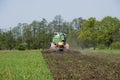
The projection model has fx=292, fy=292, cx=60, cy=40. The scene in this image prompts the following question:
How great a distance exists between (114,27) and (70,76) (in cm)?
4392

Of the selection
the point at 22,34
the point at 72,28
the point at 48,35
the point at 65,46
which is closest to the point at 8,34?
the point at 22,34

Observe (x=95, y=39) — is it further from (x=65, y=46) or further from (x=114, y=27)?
(x=65, y=46)

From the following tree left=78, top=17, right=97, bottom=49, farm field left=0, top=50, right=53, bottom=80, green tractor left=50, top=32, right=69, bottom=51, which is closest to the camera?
farm field left=0, top=50, right=53, bottom=80

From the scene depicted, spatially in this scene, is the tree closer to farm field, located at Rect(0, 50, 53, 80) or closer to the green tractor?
the green tractor

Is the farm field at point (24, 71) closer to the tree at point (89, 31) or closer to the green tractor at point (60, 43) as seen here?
the green tractor at point (60, 43)

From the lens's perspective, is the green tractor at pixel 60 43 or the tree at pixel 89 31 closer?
the green tractor at pixel 60 43

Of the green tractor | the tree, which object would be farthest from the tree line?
the green tractor

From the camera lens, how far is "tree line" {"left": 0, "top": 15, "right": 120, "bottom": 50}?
173 feet

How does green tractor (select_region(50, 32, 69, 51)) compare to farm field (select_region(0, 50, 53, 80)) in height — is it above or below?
above

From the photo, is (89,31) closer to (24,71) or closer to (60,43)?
(60,43)

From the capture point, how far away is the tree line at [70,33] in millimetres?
52781

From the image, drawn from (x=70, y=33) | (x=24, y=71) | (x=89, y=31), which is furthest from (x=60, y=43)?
(x=70, y=33)

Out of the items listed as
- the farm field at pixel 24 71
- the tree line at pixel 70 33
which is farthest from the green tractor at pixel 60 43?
the tree line at pixel 70 33

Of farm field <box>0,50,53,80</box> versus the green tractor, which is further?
the green tractor
